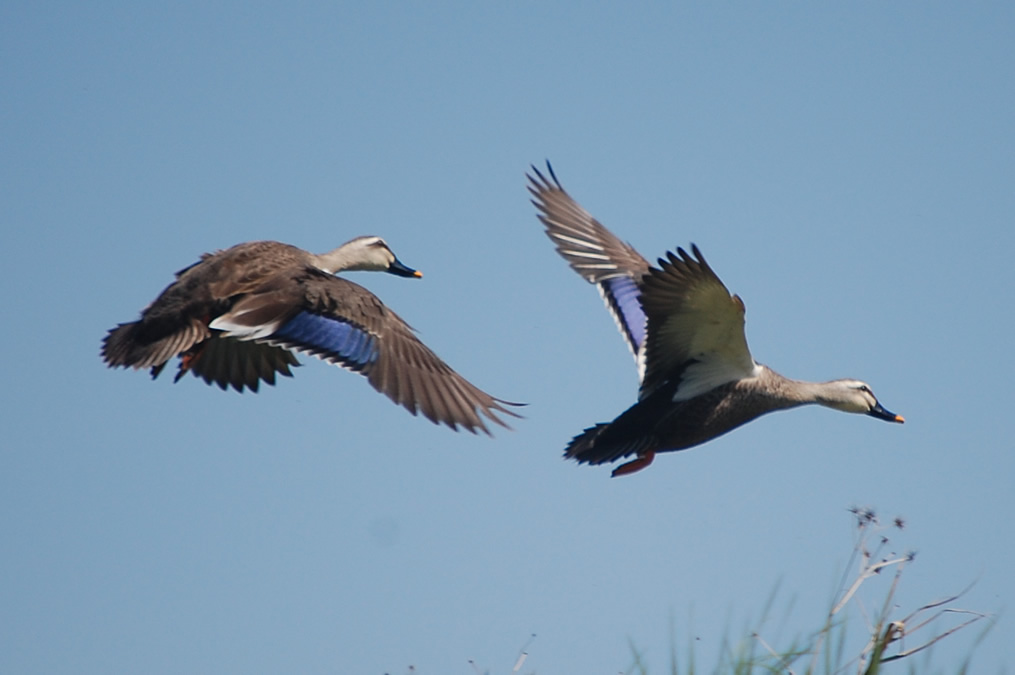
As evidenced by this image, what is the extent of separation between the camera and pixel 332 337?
8070 mm

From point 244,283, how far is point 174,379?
94cm

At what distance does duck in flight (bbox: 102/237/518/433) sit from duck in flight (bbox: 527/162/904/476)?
3.80 ft

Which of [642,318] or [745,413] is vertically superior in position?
[642,318]

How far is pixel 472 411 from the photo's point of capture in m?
7.72

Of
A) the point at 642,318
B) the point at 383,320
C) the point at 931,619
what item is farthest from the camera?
the point at 642,318

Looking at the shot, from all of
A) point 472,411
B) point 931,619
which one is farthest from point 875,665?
point 472,411

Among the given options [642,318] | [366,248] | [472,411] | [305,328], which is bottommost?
[472,411]

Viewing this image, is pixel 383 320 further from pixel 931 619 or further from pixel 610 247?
pixel 931 619

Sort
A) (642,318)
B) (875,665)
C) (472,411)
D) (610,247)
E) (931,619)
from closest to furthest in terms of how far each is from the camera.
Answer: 1. (875,665)
2. (931,619)
3. (472,411)
4. (642,318)
5. (610,247)

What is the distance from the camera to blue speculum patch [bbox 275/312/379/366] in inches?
315

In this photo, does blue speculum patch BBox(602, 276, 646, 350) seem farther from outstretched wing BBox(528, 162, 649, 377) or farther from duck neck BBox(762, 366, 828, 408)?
duck neck BBox(762, 366, 828, 408)

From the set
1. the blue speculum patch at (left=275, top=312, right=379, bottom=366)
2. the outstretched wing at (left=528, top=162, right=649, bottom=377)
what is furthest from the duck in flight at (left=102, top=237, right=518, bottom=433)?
the outstretched wing at (left=528, top=162, right=649, bottom=377)

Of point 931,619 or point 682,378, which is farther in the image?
point 682,378

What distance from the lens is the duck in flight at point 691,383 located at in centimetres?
756
